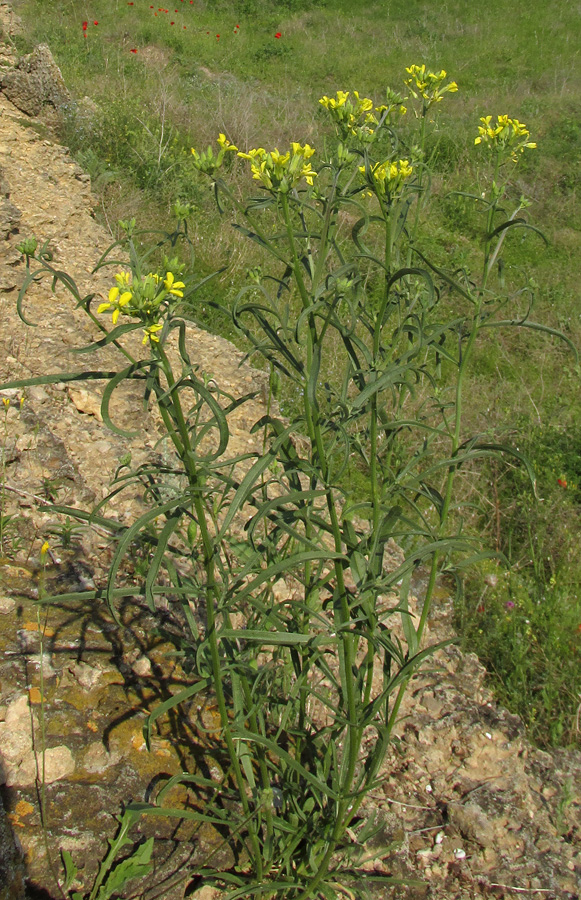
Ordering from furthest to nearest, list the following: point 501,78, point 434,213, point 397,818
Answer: point 501,78 < point 434,213 < point 397,818

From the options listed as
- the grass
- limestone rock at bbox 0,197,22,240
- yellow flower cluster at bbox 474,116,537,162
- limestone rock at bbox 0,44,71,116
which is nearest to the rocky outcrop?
the grass

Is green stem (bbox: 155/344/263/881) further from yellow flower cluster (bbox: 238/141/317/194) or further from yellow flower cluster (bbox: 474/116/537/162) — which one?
yellow flower cluster (bbox: 474/116/537/162)

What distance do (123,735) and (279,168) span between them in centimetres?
126

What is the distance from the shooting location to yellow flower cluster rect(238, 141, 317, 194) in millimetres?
1038

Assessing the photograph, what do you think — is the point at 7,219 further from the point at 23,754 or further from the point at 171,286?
the point at 171,286

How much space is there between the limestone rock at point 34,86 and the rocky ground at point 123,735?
2806 millimetres

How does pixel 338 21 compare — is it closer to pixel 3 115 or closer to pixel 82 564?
pixel 3 115

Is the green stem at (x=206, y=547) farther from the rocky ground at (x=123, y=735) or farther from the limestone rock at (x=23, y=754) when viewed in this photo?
the limestone rock at (x=23, y=754)

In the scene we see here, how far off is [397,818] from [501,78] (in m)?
11.6

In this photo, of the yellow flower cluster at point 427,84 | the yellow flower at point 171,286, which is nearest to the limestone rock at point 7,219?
the yellow flower cluster at point 427,84

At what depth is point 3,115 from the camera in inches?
176

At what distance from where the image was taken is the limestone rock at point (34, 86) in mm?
4641

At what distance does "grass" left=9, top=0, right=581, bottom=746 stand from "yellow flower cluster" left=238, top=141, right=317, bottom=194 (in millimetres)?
702

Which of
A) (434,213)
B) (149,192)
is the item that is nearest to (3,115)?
(149,192)
